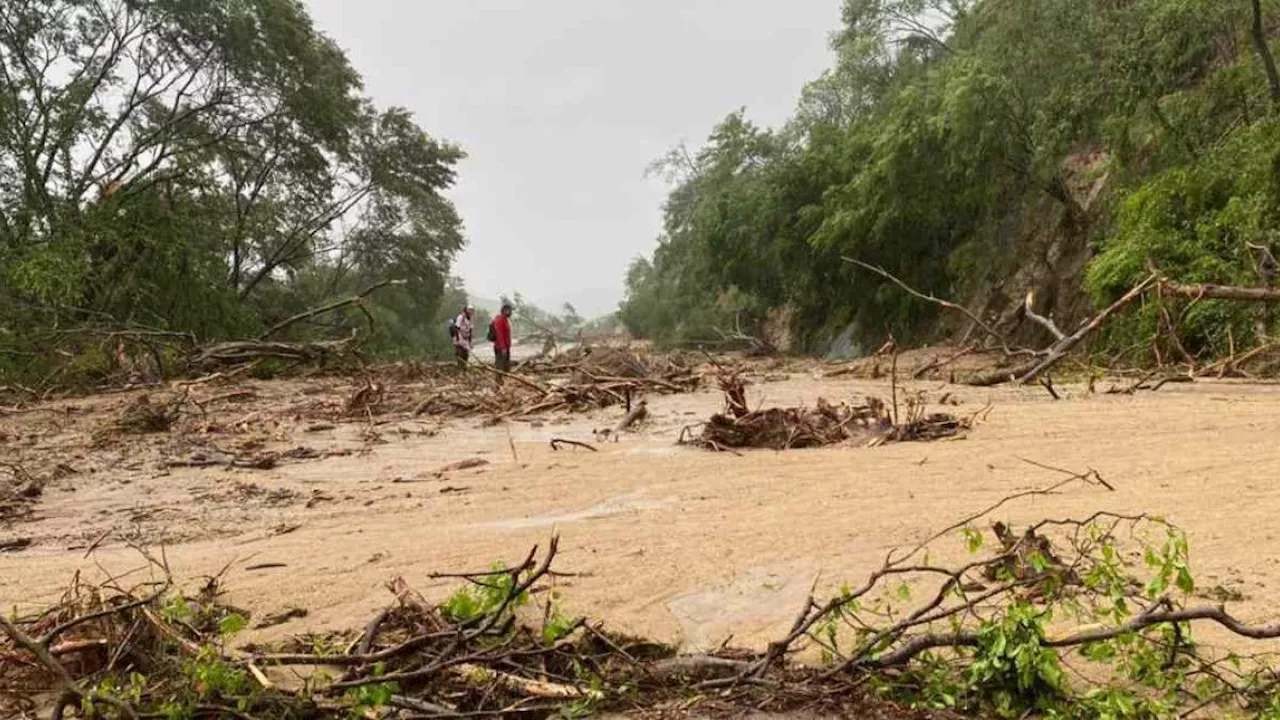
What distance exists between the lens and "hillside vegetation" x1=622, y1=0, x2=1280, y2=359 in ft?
43.2

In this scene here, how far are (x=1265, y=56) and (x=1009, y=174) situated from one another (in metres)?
8.01

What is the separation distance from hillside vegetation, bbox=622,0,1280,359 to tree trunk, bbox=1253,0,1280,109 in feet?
0.12

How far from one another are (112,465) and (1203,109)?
16.1 m

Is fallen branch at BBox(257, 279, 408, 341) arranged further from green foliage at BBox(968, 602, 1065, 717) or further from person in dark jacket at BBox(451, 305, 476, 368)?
green foliage at BBox(968, 602, 1065, 717)

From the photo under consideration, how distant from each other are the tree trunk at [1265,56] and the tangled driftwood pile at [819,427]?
30.5ft

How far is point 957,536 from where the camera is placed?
3.79m

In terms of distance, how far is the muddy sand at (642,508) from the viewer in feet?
11.2

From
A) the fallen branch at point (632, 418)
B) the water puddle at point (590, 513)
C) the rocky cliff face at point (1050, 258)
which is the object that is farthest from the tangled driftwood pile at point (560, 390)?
the rocky cliff face at point (1050, 258)

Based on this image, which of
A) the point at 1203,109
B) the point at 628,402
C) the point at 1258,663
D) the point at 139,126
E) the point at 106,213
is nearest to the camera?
the point at 1258,663

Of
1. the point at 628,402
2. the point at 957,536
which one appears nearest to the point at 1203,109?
the point at 628,402

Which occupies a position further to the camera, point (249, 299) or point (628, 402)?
point (249, 299)

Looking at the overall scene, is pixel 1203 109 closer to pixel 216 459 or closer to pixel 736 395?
pixel 736 395

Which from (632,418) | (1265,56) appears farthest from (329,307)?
(1265,56)

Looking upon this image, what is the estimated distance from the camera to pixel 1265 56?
12797mm
